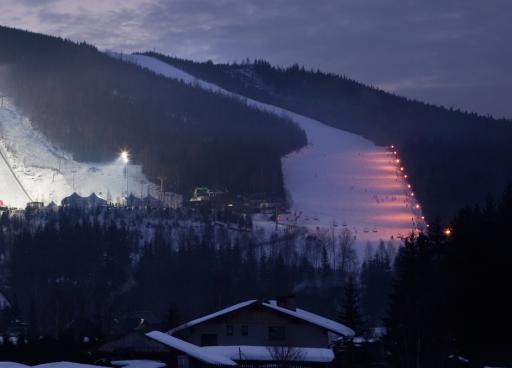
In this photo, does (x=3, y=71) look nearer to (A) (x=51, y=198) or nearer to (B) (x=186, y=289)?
(A) (x=51, y=198)

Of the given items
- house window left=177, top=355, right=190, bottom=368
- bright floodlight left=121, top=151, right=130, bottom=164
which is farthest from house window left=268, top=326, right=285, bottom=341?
bright floodlight left=121, top=151, right=130, bottom=164

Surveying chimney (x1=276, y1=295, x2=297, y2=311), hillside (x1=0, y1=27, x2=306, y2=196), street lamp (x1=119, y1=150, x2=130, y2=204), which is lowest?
chimney (x1=276, y1=295, x2=297, y2=311)

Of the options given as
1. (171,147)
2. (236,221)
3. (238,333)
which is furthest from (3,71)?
(238,333)

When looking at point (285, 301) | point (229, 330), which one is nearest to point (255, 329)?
point (229, 330)

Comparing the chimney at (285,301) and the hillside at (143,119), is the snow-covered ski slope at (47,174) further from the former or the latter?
the chimney at (285,301)

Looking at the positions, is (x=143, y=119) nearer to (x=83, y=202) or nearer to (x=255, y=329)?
(x=83, y=202)

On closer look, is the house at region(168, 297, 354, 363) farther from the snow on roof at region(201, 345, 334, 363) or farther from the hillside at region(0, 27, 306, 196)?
the hillside at region(0, 27, 306, 196)

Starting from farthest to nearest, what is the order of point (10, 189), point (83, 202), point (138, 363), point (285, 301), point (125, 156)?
point (125, 156) → point (10, 189) → point (83, 202) → point (285, 301) → point (138, 363)

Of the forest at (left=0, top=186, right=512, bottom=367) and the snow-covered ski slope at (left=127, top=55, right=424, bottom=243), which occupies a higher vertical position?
the snow-covered ski slope at (left=127, top=55, right=424, bottom=243)
